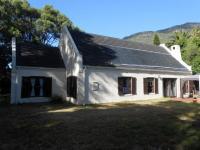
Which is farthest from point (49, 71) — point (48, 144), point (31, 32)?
point (31, 32)

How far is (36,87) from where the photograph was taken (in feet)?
72.6

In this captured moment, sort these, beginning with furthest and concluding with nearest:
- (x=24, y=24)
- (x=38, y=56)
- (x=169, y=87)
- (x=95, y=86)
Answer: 1. (x=24, y=24)
2. (x=169, y=87)
3. (x=38, y=56)
4. (x=95, y=86)

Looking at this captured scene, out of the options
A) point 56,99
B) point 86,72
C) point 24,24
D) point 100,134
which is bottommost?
point 100,134

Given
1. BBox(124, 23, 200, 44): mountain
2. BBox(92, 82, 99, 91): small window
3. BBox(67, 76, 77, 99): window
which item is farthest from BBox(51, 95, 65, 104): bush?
BBox(124, 23, 200, 44): mountain

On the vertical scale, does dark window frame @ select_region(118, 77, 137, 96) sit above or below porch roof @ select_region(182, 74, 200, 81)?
below

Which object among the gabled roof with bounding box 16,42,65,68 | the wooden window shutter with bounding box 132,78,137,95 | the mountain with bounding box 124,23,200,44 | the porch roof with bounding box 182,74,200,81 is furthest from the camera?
the mountain with bounding box 124,23,200,44

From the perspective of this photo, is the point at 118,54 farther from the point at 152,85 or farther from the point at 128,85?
the point at 152,85

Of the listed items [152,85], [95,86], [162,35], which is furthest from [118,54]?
[162,35]

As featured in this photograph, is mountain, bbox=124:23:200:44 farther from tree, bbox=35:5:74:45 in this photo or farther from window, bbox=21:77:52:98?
window, bbox=21:77:52:98

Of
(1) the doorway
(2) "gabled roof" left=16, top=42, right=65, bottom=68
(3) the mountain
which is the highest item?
(3) the mountain

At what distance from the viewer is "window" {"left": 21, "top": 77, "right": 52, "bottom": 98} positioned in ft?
70.3

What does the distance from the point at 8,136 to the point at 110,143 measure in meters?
3.58

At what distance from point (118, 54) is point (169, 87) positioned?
714 cm

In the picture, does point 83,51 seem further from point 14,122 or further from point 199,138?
point 199,138
